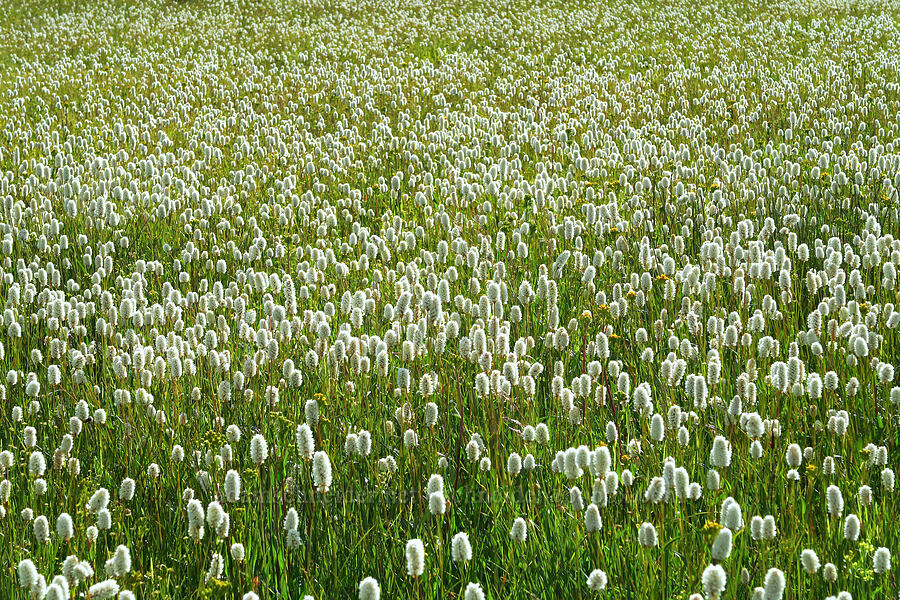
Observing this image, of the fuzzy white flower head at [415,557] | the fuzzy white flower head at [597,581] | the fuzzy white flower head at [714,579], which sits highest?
the fuzzy white flower head at [415,557]

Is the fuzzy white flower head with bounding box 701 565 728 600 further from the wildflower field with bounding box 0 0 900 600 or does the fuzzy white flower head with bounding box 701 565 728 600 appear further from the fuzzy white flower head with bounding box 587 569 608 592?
the fuzzy white flower head with bounding box 587 569 608 592

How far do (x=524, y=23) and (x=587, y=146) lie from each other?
625 inches

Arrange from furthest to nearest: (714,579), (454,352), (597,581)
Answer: (454,352) → (597,581) → (714,579)

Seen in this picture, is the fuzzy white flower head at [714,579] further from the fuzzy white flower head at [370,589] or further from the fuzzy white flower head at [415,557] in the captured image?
the fuzzy white flower head at [370,589]

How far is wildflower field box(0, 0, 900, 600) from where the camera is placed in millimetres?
2906

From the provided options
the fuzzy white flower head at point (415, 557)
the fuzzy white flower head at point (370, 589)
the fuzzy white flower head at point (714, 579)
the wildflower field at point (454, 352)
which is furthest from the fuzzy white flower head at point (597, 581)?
the fuzzy white flower head at point (370, 589)

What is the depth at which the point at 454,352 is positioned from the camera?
4.92 metres

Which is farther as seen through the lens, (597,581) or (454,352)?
(454,352)

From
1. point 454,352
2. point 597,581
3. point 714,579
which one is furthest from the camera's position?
point 454,352

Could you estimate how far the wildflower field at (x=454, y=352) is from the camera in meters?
2.91

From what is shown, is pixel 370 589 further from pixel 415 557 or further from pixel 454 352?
pixel 454 352

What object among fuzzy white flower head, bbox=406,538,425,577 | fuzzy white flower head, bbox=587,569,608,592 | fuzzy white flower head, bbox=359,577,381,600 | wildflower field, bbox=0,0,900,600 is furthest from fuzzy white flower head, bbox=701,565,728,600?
fuzzy white flower head, bbox=359,577,381,600

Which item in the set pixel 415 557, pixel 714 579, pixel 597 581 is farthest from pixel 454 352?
pixel 714 579

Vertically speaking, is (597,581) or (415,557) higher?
(415,557)
